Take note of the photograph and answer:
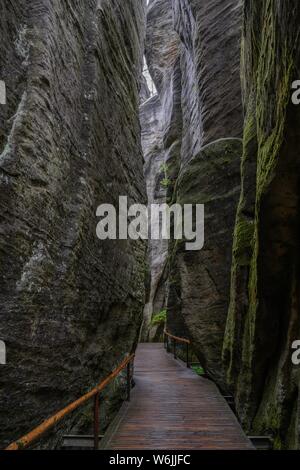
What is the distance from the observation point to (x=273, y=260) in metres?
5.45

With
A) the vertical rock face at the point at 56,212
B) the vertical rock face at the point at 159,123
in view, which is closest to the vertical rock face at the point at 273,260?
the vertical rock face at the point at 56,212

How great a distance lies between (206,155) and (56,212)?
654cm

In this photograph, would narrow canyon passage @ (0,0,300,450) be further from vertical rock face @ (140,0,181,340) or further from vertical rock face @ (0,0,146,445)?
vertical rock face @ (140,0,181,340)

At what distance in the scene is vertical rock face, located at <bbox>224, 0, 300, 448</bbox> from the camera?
407 centimetres

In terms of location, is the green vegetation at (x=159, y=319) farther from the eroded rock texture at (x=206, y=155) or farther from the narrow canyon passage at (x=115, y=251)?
the narrow canyon passage at (x=115, y=251)

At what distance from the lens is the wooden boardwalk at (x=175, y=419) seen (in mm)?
5059

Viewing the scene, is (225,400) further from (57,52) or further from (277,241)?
(57,52)

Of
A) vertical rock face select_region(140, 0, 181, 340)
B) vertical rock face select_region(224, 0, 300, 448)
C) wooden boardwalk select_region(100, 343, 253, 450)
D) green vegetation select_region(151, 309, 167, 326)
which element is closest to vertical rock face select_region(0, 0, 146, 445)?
wooden boardwalk select_region(100, 343, 253, 450)

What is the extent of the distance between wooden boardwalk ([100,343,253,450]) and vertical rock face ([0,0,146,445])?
93cm

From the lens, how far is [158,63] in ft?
87.4

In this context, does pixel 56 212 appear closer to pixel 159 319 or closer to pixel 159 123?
pixel 159 319

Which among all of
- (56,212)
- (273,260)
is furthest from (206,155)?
(56,212)

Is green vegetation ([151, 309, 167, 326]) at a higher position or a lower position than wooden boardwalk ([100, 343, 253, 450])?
lower
